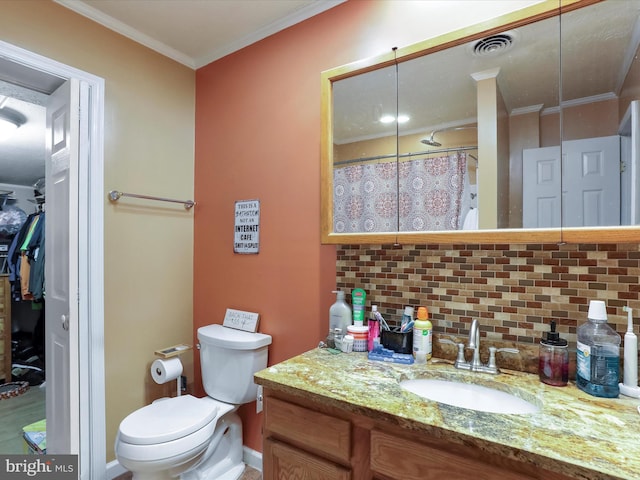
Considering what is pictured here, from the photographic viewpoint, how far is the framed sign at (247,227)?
1924mm

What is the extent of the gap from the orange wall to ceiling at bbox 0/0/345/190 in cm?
7

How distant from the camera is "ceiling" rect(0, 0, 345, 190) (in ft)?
5.49

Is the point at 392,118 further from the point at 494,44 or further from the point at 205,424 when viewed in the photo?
the point at 205,424

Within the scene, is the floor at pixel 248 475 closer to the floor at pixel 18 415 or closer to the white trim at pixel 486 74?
the floor at pixel 18 415

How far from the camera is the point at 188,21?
182 centimetres

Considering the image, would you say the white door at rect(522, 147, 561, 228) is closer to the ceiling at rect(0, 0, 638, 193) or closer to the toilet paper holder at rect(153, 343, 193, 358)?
the ceiling at rect(0, 0, 638, 193)

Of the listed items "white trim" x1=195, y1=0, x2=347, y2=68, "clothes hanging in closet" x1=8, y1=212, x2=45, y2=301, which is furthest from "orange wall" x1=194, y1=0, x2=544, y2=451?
"clothes hanging in closet" x1=8, y1=212, x2=45, y2=301

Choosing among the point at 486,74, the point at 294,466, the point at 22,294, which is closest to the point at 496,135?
the point at 486,74

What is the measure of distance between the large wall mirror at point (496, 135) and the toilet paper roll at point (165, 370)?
119cm

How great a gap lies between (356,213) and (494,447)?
3.10 feet

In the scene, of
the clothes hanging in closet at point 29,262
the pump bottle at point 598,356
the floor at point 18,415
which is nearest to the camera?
the pump bottle at point 598,356

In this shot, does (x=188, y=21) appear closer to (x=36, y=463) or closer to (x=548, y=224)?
(x=548, y=224)

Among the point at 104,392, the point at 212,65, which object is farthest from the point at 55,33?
the point at 104,392

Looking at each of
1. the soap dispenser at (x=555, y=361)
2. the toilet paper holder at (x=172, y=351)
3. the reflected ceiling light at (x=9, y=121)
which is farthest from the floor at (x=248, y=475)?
the reflected ceiling light at (x=9, y=121)
